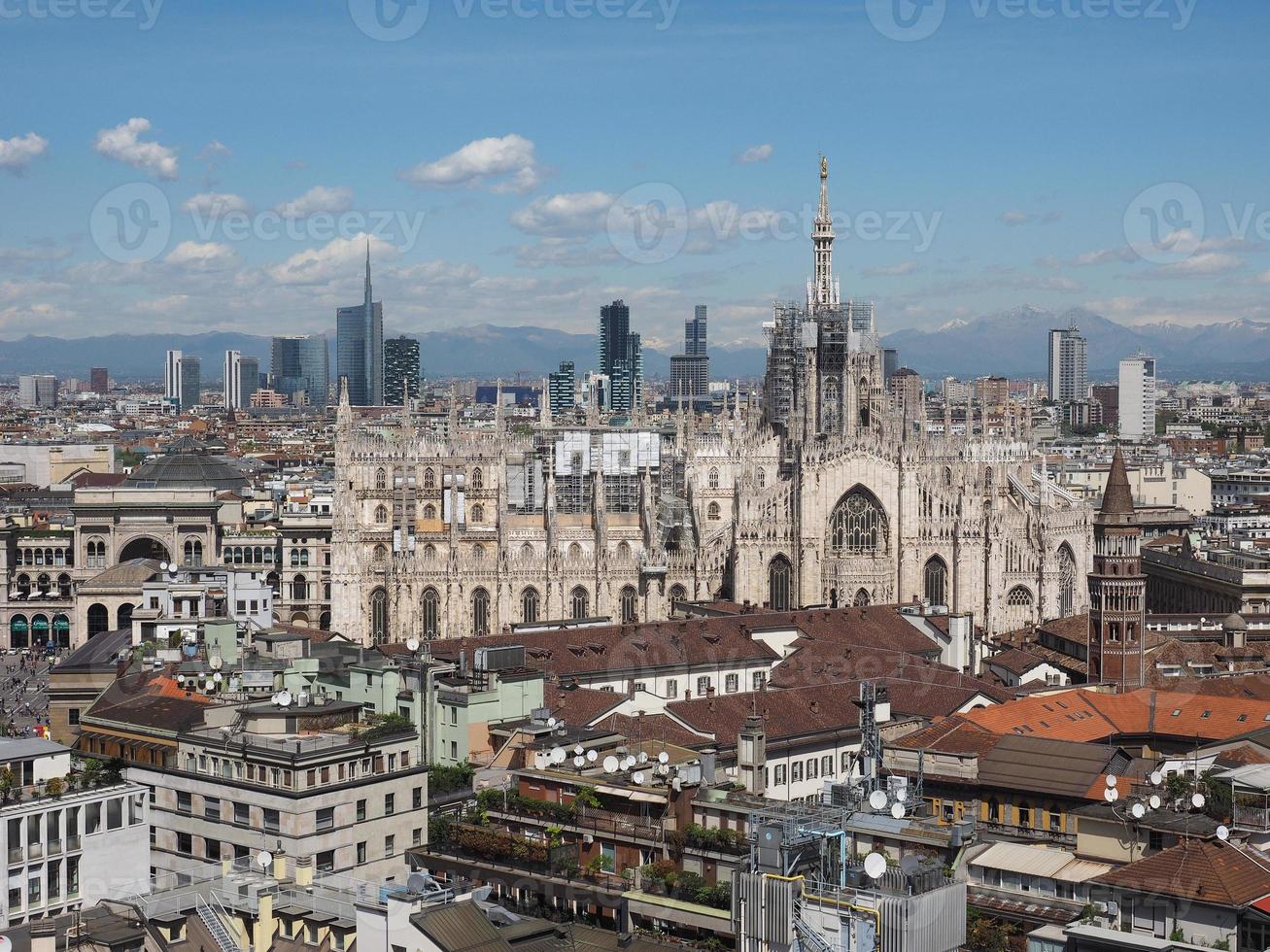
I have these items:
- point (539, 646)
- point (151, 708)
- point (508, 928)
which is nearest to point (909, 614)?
point (539, 646)

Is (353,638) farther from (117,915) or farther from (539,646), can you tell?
(117,915)

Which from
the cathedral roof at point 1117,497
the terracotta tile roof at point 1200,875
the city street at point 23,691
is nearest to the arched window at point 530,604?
the city street at point 23,691

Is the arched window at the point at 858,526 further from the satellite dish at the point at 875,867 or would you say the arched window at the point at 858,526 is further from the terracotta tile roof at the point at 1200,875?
the satellite dish at the point at 875,867

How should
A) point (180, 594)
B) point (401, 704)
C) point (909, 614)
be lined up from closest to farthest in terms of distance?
point (401, 704) < point (909, 614) < point (180, 594)

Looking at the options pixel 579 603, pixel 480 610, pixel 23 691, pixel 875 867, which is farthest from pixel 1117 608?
pixel 23 691

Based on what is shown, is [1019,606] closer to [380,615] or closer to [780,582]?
[780,582]

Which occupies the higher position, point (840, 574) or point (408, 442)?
point (408, 442)
